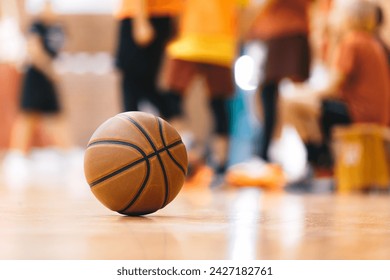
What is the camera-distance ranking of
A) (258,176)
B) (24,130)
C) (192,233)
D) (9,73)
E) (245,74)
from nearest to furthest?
(192,233) → (258,176) → (24,130) → (245,74) → (9,73)

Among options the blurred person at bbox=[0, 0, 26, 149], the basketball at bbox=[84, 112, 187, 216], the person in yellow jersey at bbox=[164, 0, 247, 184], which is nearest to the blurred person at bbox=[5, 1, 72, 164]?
the person in yellow jersey at bbox=[164, 0, 247, 184]

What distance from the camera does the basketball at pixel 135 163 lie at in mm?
2080

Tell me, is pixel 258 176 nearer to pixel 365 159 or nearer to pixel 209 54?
pixel 365 159

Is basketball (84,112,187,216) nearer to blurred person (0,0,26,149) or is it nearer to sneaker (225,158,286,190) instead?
sneaker (225,158,286,190)

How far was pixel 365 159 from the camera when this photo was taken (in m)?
4.52

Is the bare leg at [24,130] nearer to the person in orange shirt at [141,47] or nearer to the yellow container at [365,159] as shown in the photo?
the person in orange shirt at [141,47]

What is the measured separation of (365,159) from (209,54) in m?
1.31

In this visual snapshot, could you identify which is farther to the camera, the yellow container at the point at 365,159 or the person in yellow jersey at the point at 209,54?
the person in yellow jersey at the point at 209,54

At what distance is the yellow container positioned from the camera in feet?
14.8

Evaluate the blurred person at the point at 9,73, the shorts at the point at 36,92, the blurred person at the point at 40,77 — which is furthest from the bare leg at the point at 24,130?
the blurred person at the point at 9,73

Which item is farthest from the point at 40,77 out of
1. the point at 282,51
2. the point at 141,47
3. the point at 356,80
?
the point at 356,80

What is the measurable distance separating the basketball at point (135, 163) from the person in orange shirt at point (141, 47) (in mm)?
2500

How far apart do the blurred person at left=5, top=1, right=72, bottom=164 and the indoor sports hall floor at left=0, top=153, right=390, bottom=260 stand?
178 inches
